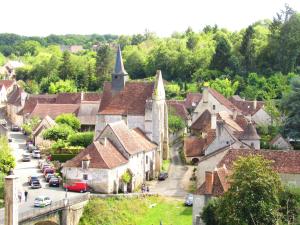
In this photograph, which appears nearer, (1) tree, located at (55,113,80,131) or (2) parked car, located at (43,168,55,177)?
(2) parked car, located at (43,168,55,177)

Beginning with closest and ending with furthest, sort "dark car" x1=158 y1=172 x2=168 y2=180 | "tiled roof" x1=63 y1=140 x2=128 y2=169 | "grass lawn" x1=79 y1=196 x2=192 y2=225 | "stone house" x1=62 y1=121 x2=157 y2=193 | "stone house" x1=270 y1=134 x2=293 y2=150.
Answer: "grass lawn" x1=79 y1=196 x2=192 y2=225, "stone house" x1=62 y1=121 x2=157 y2=193, "tiled roof" x1=63 y1=140 x2=128 y2=169, "dark car" x1=158 y1=172 x2=168 y2=180, "stone house" x1=270 y1=134 x2=293 y2=150

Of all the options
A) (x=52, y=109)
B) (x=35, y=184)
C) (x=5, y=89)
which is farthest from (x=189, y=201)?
(x=5, y=89)

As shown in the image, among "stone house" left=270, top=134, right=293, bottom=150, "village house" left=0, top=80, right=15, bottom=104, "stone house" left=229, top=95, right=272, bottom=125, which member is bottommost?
"stone house" left=270, top=134, right=293, bottom=150

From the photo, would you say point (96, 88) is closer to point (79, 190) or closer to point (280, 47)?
point (280, 47)

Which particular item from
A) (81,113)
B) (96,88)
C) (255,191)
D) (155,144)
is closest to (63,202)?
(255,191)

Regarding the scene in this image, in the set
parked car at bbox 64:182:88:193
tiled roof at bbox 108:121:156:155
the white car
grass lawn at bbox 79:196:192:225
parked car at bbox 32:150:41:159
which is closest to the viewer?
the white car

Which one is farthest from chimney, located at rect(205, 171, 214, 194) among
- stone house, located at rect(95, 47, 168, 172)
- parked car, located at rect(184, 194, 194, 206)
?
stone house, located at rect(95, 47, 168, 172)

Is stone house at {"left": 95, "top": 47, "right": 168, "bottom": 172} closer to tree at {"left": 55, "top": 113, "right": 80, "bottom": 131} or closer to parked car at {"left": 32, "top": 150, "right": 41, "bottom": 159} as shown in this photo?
parked car at {"left": 32, "top": 150, "right": 41, "bottom": 159}
